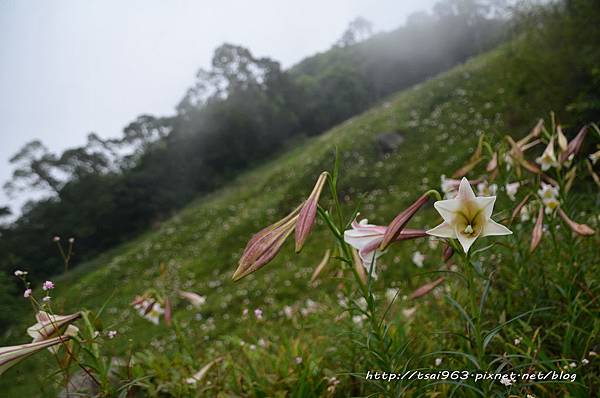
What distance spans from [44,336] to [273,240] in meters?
0.81

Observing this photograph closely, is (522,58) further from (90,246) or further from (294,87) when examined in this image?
(294,87)

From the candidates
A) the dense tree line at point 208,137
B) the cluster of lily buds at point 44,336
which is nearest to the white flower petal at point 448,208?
the cluster of lily buds at point 44,336

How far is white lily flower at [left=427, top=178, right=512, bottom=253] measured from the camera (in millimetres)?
939

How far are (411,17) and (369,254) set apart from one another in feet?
186

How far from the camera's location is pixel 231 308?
289 inches

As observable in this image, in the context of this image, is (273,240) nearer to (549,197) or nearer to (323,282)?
(549,197)

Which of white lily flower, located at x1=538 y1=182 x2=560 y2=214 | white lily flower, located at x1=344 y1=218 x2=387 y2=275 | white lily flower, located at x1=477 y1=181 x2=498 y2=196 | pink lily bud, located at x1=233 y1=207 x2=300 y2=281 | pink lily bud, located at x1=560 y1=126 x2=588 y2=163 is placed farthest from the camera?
white lily flower, located at x1=477 y1=181 x2=498 y2=196

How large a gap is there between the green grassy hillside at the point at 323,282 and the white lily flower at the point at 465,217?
23 cm

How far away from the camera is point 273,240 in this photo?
92 cm

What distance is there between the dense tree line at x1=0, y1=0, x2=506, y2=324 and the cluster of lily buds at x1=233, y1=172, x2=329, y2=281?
59.7 ft

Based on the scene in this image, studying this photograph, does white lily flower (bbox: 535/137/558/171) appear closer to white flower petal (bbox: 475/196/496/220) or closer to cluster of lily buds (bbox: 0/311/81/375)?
white flower petal (bbox: 475/196/496/220)

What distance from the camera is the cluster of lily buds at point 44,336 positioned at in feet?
3.18

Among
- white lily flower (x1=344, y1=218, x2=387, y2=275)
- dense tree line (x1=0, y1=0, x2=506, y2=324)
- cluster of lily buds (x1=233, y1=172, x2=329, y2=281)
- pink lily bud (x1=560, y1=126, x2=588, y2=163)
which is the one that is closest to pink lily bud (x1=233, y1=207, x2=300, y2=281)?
cluster of lily buds (x1=233, y1=172, x2=329, y2=281)

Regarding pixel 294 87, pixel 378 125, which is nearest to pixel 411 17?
pixel 294 87
